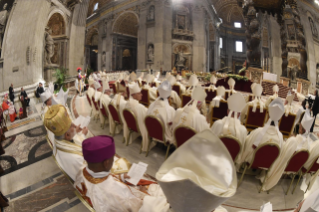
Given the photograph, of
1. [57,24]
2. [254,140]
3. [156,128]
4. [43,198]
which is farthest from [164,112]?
[57,24]

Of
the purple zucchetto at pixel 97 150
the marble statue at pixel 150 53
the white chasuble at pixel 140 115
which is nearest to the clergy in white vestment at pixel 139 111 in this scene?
the white chasuble at pixel 140 115

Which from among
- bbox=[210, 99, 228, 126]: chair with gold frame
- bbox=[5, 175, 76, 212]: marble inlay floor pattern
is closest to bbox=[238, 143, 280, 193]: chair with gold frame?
bbox=[210, 99, 228, 126]: chair with gold frame

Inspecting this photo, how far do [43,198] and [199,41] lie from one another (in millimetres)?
14433

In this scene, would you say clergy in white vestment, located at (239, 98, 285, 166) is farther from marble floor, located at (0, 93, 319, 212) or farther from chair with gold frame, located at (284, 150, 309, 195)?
marble floor, located at (0, 93, 319, 212)

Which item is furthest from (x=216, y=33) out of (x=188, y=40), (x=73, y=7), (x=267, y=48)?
(x=73, y=7)

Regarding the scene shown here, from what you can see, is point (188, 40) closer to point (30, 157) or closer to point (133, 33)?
point (133, 33)

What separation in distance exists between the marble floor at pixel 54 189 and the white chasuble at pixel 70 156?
59cm

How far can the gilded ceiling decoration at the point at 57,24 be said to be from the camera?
154 inches

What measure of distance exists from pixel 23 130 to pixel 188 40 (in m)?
13.0

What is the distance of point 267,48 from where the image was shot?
802 cm

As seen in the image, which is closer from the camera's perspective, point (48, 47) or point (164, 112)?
point (164, 112)

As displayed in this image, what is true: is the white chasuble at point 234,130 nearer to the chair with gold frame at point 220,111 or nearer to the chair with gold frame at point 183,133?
the chair with gold frame at point 183,133

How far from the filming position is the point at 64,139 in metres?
1.75

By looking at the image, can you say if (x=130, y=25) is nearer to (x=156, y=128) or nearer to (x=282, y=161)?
(x=156, y=128)
